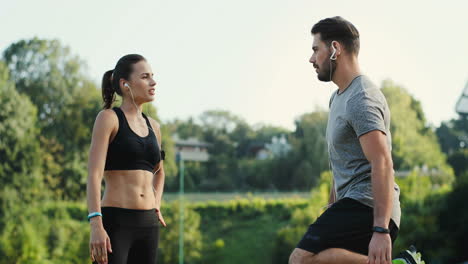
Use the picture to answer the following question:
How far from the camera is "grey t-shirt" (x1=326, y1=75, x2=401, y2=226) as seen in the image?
2.79 m

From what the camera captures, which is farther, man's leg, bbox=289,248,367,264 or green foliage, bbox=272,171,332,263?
green foliage, bbox=272,171,332,263

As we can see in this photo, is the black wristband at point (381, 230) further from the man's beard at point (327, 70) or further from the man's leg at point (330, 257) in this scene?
the man's beard at point (327, 70)

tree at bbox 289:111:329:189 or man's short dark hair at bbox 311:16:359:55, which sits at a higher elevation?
tree at bbox 289:111:329:189

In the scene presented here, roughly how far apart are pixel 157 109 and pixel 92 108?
2870 millimetres

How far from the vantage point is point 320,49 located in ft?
9.89

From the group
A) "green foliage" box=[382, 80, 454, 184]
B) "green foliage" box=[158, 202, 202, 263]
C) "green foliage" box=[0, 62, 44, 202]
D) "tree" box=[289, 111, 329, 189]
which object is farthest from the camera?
"green foliage" box=[382, 80, 454, 184]

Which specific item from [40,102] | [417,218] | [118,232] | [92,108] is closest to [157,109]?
[92,108]

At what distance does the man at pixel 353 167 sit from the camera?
108 inches

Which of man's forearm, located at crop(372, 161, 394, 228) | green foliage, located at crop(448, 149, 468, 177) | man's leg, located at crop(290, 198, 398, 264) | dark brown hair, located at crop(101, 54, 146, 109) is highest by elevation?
green foliage, located at crop(448, 149, 468, 177)

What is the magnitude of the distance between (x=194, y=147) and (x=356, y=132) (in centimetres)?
3255

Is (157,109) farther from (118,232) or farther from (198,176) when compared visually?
(118,232)

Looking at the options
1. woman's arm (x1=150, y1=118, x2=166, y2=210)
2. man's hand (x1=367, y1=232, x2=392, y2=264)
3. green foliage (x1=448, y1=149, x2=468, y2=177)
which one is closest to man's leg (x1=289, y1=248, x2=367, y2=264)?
man's hand (x1=367, y1=232, x2=392, y2=264)

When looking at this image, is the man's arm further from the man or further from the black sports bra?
the black sports bra

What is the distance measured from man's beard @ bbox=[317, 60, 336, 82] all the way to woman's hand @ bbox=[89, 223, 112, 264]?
1.27 m
